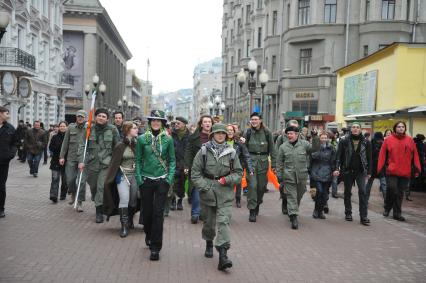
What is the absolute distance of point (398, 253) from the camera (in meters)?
7.38

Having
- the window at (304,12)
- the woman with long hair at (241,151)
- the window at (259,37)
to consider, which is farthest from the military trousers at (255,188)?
the window at (259,37)

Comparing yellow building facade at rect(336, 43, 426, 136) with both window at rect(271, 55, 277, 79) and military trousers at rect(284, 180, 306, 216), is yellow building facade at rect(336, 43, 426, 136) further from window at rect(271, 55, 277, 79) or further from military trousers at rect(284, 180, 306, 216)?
window at rect(271, 55, 277, 79)

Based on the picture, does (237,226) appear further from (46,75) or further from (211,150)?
(46,75)

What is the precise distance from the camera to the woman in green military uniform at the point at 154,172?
6.64 m

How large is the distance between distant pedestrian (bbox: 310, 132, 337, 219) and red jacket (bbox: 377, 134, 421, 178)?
3.48 ft

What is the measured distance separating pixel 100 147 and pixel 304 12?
104ft

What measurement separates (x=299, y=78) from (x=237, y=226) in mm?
30292

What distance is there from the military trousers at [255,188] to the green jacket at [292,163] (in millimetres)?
487

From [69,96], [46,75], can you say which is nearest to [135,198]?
[46,75]

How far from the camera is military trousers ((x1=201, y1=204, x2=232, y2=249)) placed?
6223 mm

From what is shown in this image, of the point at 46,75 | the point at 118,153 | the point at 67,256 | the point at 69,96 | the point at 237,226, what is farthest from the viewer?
the point at 69,96

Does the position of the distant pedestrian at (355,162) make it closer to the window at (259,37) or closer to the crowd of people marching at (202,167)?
the crowd of people marching at (202,167)

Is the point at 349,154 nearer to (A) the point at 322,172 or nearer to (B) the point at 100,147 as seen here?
(A) the point at 322,172

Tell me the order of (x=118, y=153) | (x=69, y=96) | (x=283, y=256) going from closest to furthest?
(x=283, y=256)
(x=118, y=153)
(x=69, y=96)
